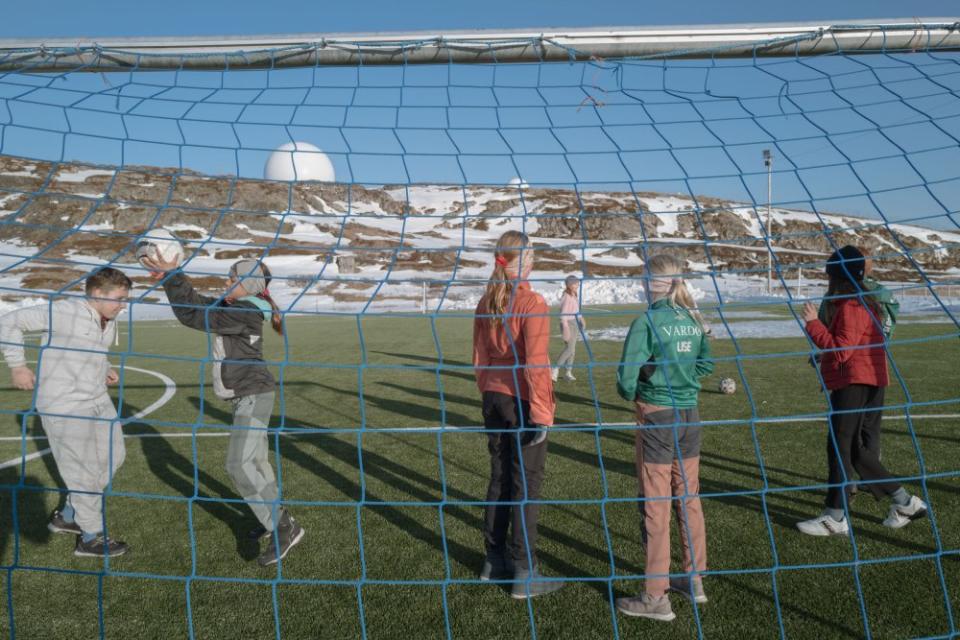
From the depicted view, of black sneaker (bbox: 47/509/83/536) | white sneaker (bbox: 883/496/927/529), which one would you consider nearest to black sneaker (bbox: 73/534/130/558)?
black sneaker (bbox: 47/509/83/536)

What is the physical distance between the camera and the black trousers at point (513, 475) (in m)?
3.15

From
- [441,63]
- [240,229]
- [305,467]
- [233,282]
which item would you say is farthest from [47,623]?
[240,229]

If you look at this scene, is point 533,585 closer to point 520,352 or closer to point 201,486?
point 520,352

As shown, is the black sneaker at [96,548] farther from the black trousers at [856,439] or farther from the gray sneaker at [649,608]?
the black trousers at [856,439]

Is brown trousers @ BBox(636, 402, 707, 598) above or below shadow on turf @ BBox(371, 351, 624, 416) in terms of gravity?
above

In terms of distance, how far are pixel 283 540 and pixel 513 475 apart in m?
1.54

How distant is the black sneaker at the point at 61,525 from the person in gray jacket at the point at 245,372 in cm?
140

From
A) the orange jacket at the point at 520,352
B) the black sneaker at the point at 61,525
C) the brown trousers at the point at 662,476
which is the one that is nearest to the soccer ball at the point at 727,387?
the brown trousers at the point at 662,476

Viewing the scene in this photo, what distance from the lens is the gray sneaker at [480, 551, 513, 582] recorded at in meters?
3.33

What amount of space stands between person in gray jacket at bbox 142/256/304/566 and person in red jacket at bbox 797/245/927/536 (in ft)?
10.00

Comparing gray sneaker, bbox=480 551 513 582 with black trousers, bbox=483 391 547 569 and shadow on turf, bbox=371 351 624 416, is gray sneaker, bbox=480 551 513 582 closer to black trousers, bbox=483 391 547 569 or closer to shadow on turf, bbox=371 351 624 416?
→ black trousers, bbox=483 391 547 569

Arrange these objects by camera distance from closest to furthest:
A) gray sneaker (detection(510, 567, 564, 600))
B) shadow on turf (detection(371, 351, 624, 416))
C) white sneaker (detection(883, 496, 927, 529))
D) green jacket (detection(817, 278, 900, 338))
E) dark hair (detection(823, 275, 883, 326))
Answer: gray sneaker (detection(510, 567, 564, 600)), dark hair (detection(823, 275, 883, 326)), green jacket (detection(817, 278, 900, 338)), white sneaker (detection(883, 496, 927, 529)), shadow on turf (detection(371, 351, 624, 416))

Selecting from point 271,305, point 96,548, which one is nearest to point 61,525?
point 96,548

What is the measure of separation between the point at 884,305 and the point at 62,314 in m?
4.86
